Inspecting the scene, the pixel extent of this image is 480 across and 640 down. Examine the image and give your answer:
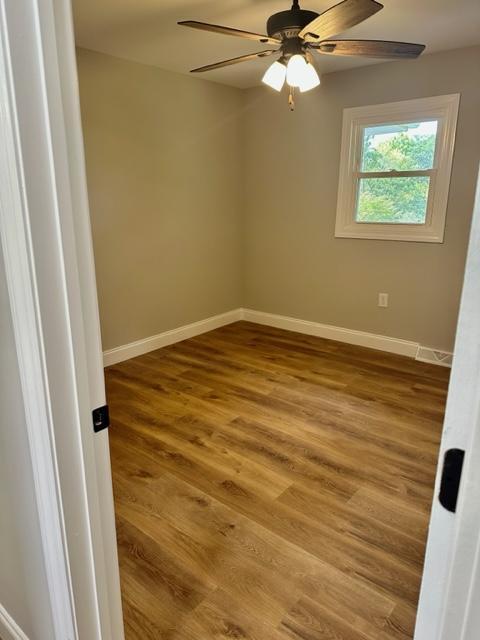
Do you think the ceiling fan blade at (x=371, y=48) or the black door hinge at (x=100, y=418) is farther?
the ceiling fan blade at (x=371, y=48)

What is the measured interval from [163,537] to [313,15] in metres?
2.51

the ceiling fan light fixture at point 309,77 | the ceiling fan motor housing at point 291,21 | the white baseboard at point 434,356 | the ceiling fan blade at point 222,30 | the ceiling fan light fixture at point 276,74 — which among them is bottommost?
the white baseboard at point 434,356

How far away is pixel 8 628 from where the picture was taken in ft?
4.48

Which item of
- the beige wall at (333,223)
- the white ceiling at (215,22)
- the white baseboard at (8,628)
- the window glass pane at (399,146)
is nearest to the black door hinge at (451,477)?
the white baseboard at (8,628)

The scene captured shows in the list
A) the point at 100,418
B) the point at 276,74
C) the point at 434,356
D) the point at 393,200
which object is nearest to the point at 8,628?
the point at 100,418

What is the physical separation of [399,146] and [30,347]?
353 cm

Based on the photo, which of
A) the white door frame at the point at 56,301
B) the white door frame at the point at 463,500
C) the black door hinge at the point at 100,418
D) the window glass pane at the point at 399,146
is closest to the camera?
the white door frame at the point at 463,500

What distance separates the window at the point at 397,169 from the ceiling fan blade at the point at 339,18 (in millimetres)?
1687

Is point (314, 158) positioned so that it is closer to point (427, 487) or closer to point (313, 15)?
point (313, 15)

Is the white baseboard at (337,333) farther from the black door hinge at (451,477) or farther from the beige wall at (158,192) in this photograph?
the black door hinge at (451,477)

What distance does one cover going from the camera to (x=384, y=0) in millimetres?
2236

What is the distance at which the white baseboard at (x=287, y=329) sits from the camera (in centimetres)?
368

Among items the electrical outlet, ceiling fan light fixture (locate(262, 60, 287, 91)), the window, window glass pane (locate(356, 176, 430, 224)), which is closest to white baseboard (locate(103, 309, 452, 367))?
the electrical outlet

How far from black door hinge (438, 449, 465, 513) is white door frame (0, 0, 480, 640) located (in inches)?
0.5
